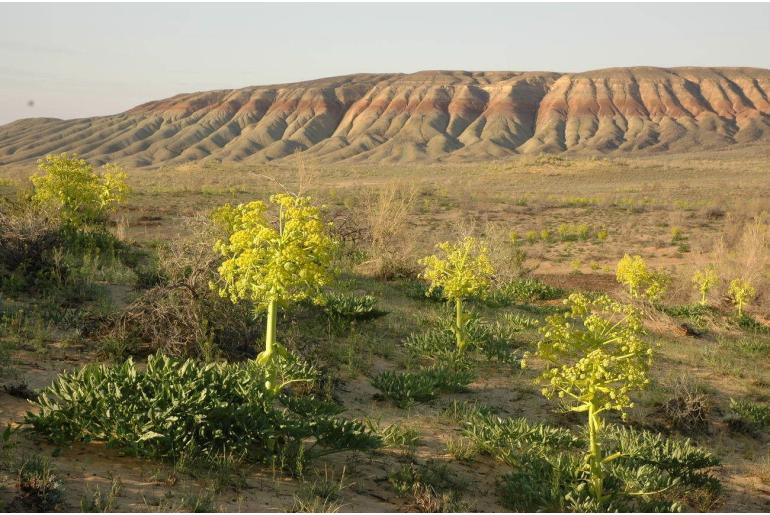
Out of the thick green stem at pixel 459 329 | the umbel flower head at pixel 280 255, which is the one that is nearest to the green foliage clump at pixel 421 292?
the thick green stem at pixel 459 329

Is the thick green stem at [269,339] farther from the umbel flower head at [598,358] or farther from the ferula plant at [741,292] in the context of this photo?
the ferula plant at [741,292]

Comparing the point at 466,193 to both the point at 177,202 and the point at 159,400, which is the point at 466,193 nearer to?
the point at 177,202

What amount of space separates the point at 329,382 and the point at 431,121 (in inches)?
4604

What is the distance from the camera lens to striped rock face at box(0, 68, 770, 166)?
347 feet

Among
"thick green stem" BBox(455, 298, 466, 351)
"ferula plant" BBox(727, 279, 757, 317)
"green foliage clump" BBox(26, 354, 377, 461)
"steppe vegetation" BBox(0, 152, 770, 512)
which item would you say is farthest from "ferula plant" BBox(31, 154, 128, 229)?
"ferula plant" BBox(727, 279, 757, 317)

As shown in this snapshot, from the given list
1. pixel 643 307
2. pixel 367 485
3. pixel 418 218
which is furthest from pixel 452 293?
pixel 418 218

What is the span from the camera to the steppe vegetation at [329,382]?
4.62m

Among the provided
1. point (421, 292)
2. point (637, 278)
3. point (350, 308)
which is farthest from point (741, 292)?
point (350, 308)

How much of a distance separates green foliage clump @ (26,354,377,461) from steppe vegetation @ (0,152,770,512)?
0.05ft

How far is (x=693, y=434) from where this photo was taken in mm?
7438

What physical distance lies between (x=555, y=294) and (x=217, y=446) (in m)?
10.8

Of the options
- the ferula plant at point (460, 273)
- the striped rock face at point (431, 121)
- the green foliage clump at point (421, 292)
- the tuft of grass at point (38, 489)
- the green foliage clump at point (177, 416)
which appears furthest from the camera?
the striped rock face at point (431, 121)

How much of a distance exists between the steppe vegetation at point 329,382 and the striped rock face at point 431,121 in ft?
284

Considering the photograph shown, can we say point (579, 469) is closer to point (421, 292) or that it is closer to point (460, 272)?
point (460, 272)
